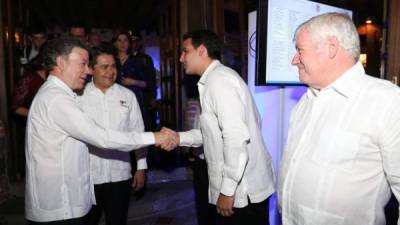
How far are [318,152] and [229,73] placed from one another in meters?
0.71

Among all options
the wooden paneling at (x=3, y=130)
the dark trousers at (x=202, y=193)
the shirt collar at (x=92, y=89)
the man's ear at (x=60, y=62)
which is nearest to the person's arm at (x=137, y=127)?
the shirt collar at (x=92, y=89)

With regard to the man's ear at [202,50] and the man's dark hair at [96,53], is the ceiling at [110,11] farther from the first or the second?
the man's ear at [202,50]

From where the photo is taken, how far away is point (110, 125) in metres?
2.29

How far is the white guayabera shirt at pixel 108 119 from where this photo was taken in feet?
7.37

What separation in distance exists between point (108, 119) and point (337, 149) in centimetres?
153

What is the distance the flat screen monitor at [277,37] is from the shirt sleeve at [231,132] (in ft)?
1.89

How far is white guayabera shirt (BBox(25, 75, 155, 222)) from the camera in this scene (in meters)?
1.70

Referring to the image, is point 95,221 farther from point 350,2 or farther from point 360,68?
point 350,2

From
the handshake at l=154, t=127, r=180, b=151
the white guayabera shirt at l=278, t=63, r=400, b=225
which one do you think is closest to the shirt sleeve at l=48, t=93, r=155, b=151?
the handshake at l=154, t=127, r=180, b=151

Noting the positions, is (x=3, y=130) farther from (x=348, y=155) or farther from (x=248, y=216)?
(x=348, y=155)

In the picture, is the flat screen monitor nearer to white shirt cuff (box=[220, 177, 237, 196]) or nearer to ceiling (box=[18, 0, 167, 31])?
white shirt cuff (box=[220, 177, 237, 196])

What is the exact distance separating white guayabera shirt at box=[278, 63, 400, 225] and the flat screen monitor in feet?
2.92

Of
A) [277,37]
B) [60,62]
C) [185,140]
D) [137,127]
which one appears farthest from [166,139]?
[277,37]

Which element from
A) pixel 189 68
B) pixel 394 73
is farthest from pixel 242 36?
pixel 189 68
